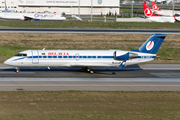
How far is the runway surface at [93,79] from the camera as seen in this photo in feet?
99.0

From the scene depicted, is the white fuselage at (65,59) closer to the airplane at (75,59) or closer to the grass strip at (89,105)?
the airplane at (75,59)

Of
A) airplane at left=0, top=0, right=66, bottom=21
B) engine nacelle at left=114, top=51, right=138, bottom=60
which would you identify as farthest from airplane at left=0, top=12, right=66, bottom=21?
engine nacelle at left=114, top=51, right=138, bottom=60

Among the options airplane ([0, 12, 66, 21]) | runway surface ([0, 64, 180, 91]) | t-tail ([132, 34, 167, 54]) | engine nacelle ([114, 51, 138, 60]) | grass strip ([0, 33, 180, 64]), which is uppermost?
airplane ([0, 12, 66, 21])

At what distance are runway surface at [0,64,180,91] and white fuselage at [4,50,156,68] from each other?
143 centimetres

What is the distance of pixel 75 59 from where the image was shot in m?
36.3

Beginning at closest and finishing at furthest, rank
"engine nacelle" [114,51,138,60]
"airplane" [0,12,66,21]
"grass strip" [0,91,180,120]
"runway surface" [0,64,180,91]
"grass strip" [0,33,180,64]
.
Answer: "grass strip" [0,91,180,120] < "runway surface" [0,64,180,91] < "engine nacelle" [114,51,138,60] < "grass strip" [0,33,180,64] < "airplane" [0,12,66,21]

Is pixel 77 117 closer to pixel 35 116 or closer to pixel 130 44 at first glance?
pixel 35 116

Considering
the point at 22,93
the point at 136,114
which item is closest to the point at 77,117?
the point at 136,114

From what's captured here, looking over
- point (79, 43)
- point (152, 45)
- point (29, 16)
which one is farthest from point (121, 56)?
point (29, 16)

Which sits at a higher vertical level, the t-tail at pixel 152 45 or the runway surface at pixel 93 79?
the t-tail at pixel 152 45

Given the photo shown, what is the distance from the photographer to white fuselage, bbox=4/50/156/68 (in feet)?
117

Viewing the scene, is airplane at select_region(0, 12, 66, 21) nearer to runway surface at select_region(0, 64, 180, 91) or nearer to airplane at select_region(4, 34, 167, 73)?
runway surface at select_region(0, 64, 180, 91)

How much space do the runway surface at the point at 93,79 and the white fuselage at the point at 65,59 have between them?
1431 millimetres

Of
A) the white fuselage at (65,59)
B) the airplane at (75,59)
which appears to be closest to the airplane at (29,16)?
the airplane at (75,59)
